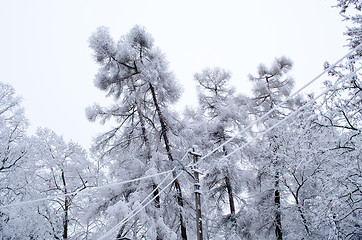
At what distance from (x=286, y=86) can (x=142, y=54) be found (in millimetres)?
7985

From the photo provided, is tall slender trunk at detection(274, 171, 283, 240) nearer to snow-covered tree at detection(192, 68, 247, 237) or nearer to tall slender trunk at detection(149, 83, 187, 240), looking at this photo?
snow-covered tree at detection(192, 68, 247, 237)

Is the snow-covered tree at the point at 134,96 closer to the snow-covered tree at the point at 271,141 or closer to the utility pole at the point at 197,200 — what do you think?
the utility pole at the point at 197,200

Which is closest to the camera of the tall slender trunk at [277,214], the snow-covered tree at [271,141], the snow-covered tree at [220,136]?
the tall slender trunk at [277,214]

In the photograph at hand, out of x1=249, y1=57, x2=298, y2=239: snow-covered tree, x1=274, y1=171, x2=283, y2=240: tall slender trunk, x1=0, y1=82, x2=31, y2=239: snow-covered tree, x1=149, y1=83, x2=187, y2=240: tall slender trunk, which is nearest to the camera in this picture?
x1=149, y1=83, x2=187, y2=240: tall slender trunk

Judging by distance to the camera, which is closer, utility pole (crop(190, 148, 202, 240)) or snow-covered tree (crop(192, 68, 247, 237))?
utility pole (crop(190, 148, 202, 240))

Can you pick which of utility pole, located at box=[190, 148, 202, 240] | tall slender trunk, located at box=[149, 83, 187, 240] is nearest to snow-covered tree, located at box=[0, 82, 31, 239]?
tall slender trunk, located at box=[149, 83, 187, 240]

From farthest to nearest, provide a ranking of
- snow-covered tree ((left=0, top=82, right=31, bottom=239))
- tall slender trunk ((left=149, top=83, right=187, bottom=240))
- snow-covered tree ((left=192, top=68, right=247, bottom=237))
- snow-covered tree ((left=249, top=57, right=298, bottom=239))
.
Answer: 1. snow-covered tree ((left=192, top=68, right=247, bottom=237))
2. snow-covered tree ((left=249, top=57, right=298, bottom=239))
3. snow-covered tree ((left=0, top=82, right=31, bottom=239))
4. tall slender trunk ((left=149, top=83, right=187, bottom=240))

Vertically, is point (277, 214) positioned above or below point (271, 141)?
below

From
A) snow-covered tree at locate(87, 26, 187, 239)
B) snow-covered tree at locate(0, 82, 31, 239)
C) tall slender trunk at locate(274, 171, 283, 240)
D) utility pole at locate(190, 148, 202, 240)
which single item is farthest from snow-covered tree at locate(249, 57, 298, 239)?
snow-covered tree at locate(0, 82, 31, 239)

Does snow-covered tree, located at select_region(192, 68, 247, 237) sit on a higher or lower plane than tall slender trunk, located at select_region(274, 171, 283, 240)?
higher

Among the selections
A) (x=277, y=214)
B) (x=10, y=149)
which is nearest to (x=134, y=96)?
(x=10, y=149)

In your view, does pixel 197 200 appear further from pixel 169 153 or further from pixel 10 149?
pixel 10 149

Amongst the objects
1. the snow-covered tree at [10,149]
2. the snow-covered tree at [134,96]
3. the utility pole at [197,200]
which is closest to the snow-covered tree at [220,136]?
the snow-covered tree at [134,96]

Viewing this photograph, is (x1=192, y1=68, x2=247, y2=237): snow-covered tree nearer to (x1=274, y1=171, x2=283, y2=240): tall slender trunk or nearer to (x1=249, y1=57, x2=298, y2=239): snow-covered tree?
(x1=249, y1=57, x2=298, y2=239): snow-covered tree
